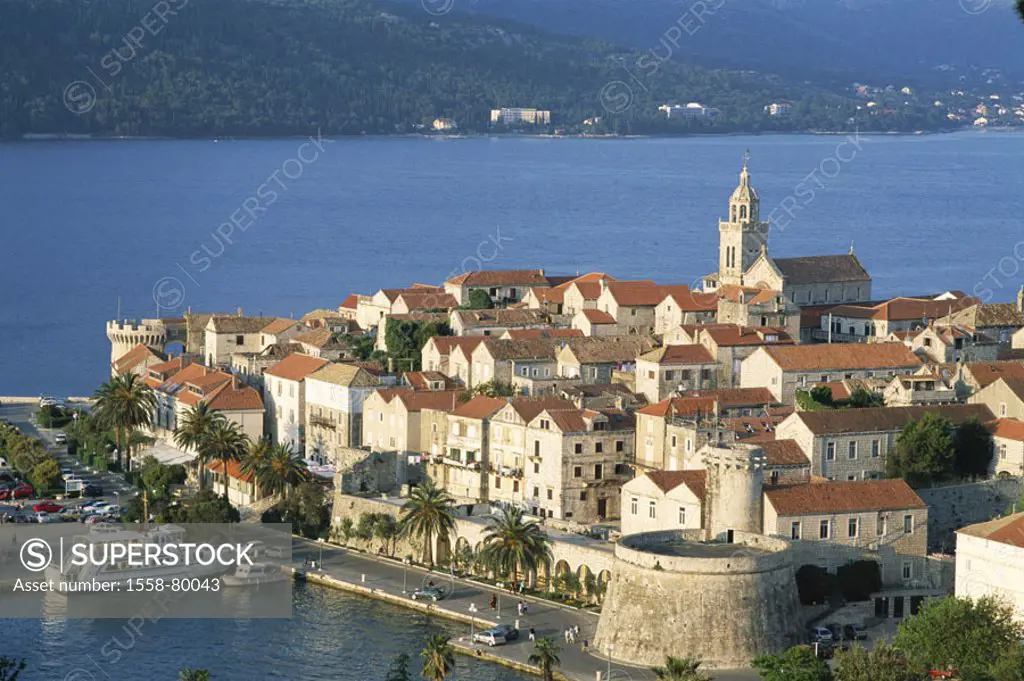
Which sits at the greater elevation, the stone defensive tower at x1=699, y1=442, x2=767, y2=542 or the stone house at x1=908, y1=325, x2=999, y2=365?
the stone house at x1=908, y1=325, x2=999, y2=365

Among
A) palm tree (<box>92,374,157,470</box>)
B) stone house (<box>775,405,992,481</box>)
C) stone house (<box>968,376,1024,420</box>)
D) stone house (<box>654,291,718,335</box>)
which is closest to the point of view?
stone house (<box>775,405,992,481</box>)

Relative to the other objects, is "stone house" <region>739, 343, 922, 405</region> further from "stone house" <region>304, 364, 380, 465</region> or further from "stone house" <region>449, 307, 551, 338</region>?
"stone house" <region>449, 307, 551, 338</region>

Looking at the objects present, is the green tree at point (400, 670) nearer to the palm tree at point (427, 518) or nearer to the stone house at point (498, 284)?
the palm tree at point (427, 518)

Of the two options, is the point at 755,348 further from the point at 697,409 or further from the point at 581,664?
the point at 581,664

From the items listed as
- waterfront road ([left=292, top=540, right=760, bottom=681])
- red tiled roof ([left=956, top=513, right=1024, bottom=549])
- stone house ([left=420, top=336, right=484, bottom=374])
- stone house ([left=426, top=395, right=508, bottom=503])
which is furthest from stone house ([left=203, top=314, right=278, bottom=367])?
red tiled roof ([left=956, top=513, right=1024, bottom=549])

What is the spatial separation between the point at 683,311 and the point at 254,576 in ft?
74.1

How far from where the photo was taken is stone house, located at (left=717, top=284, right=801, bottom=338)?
230 feet

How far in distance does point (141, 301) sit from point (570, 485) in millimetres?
73153

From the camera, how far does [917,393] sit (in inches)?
2340

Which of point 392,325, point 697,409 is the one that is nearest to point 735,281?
point 392,325

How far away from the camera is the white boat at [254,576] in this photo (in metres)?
54.0

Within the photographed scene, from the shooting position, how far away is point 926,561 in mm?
50438

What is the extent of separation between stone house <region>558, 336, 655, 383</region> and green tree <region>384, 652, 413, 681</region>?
20596 mm

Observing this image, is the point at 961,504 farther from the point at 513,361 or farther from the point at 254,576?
→ the point at 254,576
